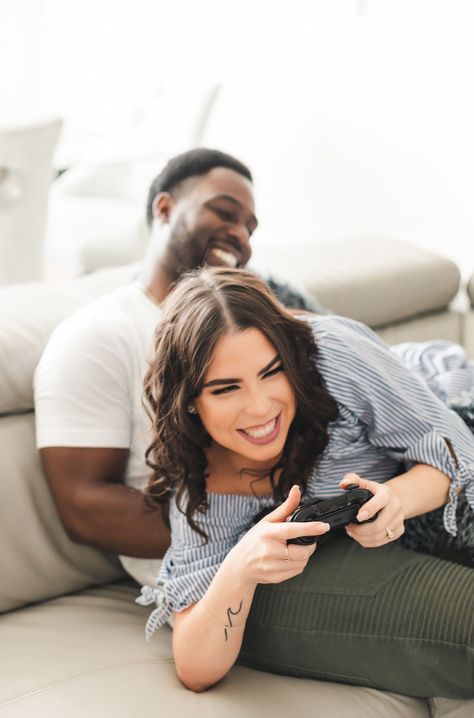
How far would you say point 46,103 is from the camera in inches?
198

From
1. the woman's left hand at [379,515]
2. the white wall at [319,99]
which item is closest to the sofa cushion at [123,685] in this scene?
the woman's left hand at [379,515]

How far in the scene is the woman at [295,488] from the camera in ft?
3.81

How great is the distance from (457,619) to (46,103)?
4.37 meters

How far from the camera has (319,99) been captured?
3.35m

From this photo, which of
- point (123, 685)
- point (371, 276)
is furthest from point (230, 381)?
point (371, 276)

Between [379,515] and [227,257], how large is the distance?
0.58 metres

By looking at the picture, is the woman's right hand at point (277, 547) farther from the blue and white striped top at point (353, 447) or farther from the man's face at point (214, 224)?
the man's face at point (214, 224)

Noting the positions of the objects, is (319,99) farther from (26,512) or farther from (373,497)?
(373,497)

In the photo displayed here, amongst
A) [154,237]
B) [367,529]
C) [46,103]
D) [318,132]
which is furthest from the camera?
[46,103]

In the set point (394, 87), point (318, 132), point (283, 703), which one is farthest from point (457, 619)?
Result: point (318, 132)

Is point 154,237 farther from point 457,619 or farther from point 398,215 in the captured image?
point 398,215

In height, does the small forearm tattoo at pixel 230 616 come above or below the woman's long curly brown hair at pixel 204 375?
below

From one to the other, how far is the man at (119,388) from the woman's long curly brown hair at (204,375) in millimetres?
88

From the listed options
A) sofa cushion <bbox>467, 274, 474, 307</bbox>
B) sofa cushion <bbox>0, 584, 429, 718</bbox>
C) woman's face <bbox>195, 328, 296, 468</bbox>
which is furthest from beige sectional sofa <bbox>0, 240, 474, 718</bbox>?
sofa cushion <bbox>467, 274, 474, 307</bbox>
